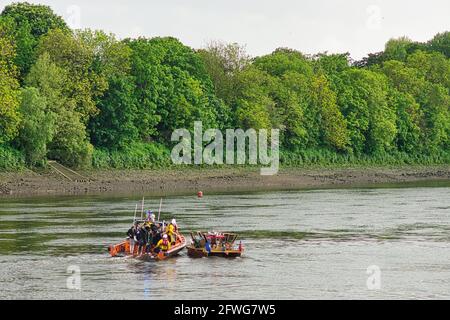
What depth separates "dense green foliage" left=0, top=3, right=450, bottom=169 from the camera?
126812 millimetres

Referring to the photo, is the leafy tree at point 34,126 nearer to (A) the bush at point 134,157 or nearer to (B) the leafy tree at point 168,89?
(A) the bush at point 134,157

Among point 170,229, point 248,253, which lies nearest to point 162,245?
point 170,229

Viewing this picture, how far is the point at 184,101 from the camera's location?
147m

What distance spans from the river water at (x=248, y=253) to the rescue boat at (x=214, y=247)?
24.3 inches

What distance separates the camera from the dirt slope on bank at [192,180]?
384 feet

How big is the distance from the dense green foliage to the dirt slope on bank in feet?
10.5

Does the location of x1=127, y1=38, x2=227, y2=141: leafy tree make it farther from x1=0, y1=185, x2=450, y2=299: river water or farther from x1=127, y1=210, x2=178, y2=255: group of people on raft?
x1=127, y1=210, x2=178, y2=255: group of people on raft

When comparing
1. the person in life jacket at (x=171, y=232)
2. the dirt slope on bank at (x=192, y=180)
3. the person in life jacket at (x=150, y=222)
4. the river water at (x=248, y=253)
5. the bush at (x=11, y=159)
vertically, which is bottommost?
the river water at (x=248, y=253)

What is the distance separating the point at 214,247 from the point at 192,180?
6982 centimetres

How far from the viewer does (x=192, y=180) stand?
134125 mm

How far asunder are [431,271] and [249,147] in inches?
3935

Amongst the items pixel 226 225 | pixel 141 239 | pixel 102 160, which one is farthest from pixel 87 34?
pixel 141 239

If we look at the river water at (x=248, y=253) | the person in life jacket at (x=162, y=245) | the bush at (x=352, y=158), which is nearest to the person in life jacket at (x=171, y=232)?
the river water at (x=248, y=253)

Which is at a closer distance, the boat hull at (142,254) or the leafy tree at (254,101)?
the boat hull at (142,254)
